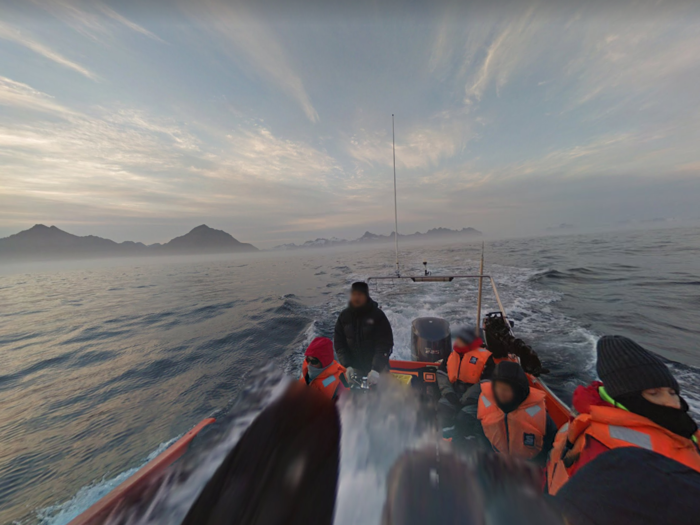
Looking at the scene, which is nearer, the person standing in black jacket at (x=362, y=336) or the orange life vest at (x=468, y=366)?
the orange life vest at (x=468, y=366)

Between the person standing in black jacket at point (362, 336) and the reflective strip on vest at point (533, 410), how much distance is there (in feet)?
5.60

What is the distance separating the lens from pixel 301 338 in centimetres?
790

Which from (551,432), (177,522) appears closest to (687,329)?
(551,432)

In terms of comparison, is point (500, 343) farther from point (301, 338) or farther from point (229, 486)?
point (301, 338)

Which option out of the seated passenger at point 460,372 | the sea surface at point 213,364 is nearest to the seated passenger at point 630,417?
the sea surface at point 213,364

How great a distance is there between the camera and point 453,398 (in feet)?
10.3

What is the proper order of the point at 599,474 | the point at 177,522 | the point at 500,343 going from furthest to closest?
1. the point at 500,343
2. the point at 599,474
3. the point at 177,522

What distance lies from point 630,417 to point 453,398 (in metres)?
1.98

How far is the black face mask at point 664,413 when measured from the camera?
1.32 meters

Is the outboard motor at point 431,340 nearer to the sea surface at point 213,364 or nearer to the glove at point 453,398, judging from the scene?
the glove at point 453,398

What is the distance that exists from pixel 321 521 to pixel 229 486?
0.35 meters

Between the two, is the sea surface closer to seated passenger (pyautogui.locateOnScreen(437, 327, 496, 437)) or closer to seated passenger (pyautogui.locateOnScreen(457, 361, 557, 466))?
seated passenger (pyautogui.locateOnScreen(457, 361, 557, 466))

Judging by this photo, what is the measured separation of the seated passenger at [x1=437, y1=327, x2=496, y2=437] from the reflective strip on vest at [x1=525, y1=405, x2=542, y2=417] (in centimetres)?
96

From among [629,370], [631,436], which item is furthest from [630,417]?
[629,370]
